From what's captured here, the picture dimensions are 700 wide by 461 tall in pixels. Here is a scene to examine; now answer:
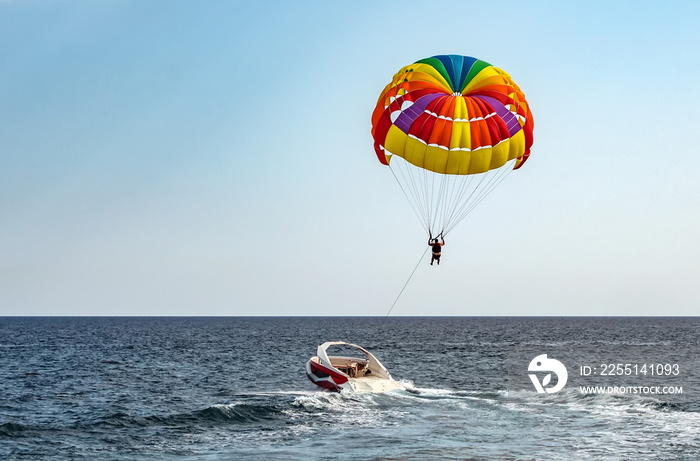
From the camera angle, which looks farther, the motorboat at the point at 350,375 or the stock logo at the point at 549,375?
the stock logo at the point at 549,375

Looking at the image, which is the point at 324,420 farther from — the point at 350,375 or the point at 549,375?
the point at 549,375

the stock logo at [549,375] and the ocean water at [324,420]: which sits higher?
the stock logo at [549,375]

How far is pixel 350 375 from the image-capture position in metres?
32.8

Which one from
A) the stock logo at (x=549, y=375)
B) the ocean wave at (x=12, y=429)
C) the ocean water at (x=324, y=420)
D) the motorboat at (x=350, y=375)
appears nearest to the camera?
the ocean water at (x=324, y=420)

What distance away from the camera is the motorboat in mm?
30922

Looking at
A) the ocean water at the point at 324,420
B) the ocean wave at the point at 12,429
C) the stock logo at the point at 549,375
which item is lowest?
the ocean wave at the point at 12,429

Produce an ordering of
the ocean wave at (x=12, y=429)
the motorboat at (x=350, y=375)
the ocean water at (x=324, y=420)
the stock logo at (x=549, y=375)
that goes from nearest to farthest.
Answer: the ocean water at (x=324, y=420)
the ocean wave at (x=12, y=429)
the motorboat at (x=350, y=375)
the stock logo at (x=549, y=375)

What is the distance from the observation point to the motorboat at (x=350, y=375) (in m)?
30.9

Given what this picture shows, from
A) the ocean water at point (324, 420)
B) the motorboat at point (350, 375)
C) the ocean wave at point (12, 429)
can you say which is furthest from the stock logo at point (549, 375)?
the ocean wave at point (12, 429)

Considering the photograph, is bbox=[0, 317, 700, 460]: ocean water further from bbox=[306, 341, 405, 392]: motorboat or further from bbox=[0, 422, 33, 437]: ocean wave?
bbox=[306, 341, 405, 392]: motorboat

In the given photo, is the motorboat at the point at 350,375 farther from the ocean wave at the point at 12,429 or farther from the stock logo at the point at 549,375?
the ocean wave at the point at 12,429

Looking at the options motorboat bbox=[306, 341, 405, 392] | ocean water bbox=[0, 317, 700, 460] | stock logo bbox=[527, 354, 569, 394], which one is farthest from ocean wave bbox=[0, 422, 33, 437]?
stock logo bbox=[527, 354, 569, 394]

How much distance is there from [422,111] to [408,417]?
Result: 11.6 meters

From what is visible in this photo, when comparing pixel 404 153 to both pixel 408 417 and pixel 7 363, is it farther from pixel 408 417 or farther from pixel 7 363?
pixel 7 363
